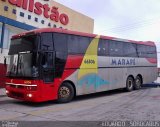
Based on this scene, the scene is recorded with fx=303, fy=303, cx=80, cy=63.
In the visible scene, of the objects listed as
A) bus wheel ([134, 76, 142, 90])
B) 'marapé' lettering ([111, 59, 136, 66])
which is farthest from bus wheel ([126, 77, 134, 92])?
'marapé' lettering ([111, 59, 136, 66])

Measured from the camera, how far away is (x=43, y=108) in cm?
1226

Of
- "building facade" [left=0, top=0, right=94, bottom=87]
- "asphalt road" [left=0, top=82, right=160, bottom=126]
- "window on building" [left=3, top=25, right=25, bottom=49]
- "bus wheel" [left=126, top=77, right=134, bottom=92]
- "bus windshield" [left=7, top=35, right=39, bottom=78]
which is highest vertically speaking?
"building facade" [left=0, top=0, right=94, bottom=87]

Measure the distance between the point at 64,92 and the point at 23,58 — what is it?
2435mm

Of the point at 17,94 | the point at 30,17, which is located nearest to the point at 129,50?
the point at 17,94

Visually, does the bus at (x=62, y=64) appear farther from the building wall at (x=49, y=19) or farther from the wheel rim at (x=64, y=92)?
the building wall at (x=49, y=19)

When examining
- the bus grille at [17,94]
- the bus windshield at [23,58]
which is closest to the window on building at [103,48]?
the bus windshield at [23,58]

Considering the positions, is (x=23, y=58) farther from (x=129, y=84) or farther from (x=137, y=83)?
(x=137, y=83)

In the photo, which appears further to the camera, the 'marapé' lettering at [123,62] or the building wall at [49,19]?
the building wall at [49,19]

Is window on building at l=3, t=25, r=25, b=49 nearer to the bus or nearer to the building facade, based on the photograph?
the building facade

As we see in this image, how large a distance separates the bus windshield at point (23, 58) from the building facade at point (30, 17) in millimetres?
6024

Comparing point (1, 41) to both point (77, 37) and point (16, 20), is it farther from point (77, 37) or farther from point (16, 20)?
point (77, 37)

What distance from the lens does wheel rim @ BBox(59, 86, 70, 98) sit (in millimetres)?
13617

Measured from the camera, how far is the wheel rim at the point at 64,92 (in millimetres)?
13617

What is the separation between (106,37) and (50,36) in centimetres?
429
